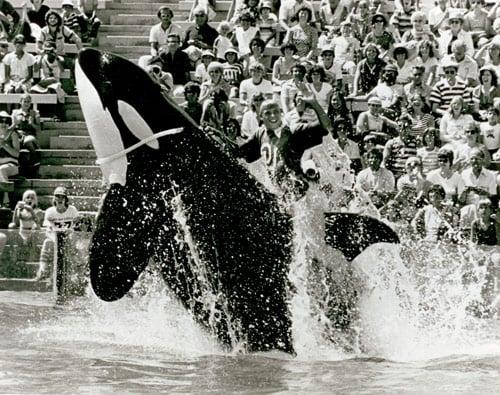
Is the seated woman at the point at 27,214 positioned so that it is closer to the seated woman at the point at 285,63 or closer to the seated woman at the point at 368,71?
the seated woman at the point at 285,63

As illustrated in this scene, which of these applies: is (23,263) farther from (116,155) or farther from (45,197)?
(116,155)

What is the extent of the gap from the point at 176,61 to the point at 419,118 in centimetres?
480

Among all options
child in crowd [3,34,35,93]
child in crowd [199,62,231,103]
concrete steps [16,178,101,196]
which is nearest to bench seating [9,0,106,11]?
child in crowd [3,34,35,93]

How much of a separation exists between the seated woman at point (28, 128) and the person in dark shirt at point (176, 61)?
7.79ft

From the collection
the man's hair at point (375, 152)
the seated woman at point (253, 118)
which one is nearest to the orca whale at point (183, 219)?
the man's hair at point (375, 152)

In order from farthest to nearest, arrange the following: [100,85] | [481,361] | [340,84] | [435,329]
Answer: [340,84] → [435,329] → [481,361] → [100,85]

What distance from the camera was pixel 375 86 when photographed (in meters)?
21.5

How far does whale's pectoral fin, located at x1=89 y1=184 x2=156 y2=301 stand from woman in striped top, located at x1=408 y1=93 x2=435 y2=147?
900cm

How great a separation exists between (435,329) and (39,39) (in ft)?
39.1

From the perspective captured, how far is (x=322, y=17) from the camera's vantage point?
77.2ft

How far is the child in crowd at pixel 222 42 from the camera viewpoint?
23062 millimetres

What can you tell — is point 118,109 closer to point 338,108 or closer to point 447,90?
point 338,108

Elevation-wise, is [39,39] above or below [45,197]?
above

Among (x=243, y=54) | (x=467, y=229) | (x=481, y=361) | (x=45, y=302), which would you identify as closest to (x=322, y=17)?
(x=243, y=54)
